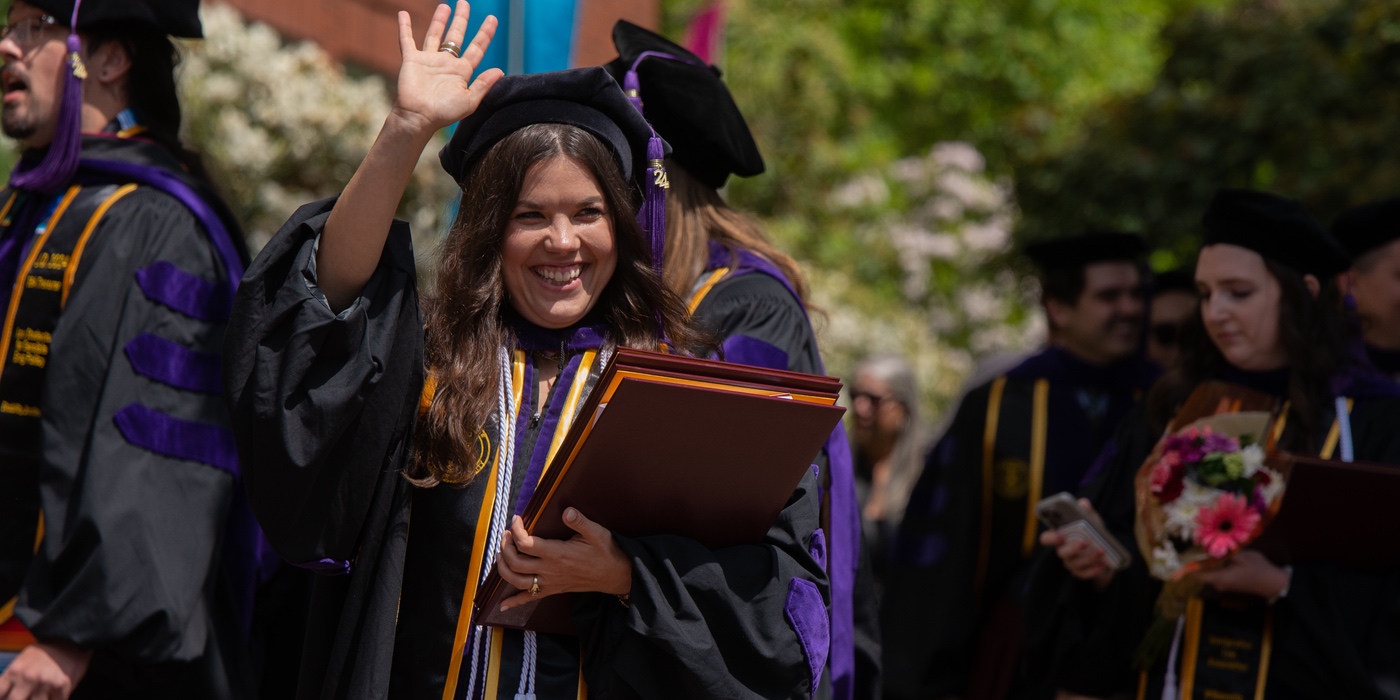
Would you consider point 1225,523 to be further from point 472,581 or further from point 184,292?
point 184,292

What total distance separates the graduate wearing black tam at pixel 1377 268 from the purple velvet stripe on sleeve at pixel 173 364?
362 cm

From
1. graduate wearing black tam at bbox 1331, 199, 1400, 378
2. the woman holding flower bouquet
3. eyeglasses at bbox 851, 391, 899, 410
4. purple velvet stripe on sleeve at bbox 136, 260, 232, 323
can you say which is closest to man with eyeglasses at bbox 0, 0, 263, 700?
purple velvet stripe on sleeve at bbox 136, 260, 232, 323

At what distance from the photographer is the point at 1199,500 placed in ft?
13.1

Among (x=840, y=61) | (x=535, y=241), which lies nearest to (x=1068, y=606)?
(x=535, y=241)

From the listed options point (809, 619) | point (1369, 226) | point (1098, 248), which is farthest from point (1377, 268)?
point (809, 619)

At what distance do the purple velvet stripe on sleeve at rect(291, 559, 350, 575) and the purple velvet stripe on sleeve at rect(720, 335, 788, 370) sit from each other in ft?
3.49

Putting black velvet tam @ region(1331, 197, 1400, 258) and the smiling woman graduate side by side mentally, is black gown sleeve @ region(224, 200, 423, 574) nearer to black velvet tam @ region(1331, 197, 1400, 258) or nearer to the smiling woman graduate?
the smiling woman graduate

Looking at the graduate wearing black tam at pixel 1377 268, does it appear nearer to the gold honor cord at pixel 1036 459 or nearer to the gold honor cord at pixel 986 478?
the gold honor cord at pixel 1036 459

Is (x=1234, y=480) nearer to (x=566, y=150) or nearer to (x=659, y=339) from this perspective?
(x=659, y=339)

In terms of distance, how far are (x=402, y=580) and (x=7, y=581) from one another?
56.9 inches

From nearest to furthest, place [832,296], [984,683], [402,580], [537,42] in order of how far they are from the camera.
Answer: [402,580], [984,683], [537,42], [832,296]

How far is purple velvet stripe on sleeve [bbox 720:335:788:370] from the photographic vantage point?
136 inches

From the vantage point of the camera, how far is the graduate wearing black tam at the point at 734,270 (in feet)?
11.8

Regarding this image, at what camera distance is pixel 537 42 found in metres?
6.15
